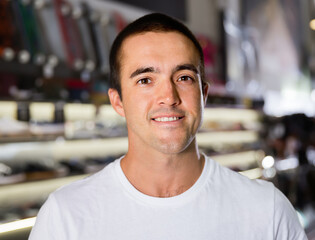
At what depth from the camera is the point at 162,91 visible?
1.23m

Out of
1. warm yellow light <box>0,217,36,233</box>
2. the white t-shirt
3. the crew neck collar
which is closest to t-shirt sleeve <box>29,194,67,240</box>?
the white t-shirt

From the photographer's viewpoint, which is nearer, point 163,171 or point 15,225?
point 163,171

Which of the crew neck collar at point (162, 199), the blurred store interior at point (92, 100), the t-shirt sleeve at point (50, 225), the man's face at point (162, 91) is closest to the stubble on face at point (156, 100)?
the man's face at point (162, 91)

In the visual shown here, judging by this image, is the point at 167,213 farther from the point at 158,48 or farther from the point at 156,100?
the point at 158,48

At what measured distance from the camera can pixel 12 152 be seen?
3.21m

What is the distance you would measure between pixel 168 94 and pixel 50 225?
53 centimetres

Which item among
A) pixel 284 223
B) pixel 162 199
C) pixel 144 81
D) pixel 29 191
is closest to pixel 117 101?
pixel 144 81

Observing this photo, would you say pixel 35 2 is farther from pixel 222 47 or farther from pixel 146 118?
pixel 222 47

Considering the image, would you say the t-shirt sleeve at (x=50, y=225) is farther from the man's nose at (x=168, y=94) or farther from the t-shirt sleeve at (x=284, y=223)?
the t-shirt sleeve at (x=284, y=223)

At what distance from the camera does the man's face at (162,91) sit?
1.23 m

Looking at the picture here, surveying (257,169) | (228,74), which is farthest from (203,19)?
(257,169)

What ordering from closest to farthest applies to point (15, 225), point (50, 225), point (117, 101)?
point (50, 225), point (117, 101), point (15, 225)

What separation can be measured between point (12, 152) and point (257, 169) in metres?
4.05

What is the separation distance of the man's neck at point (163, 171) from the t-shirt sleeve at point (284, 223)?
0.27 meters
